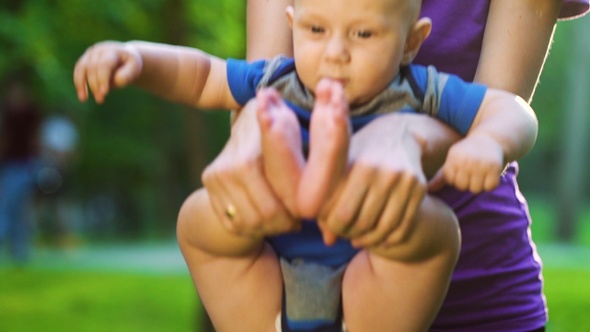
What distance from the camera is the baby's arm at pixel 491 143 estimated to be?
1.38 metres

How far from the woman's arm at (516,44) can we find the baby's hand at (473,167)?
43 centimetres

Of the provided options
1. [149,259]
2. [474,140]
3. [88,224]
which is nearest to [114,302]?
[149,259]

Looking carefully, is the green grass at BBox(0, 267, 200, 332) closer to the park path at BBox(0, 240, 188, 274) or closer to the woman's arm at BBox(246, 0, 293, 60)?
the park path at BBox(0, 240, 188, 274)

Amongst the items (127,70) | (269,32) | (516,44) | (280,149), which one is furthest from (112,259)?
(280,149)

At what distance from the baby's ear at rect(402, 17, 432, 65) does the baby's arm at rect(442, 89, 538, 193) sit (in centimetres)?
15

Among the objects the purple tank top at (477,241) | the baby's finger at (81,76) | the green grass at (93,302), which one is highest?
the baby's finger at (81,76)

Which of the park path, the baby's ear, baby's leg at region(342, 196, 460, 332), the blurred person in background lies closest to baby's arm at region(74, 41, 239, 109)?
the baby's ear

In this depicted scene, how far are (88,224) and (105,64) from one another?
20.6 meters

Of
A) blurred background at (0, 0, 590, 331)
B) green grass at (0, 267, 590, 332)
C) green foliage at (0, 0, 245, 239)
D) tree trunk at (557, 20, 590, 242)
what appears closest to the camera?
blurred background at (0, 0, 590, 331)

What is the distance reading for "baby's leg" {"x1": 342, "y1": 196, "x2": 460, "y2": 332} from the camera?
4.55 feet

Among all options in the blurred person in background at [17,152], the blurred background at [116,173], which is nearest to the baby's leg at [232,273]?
the blurred background at [116,173]

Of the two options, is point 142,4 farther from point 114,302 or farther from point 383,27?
point 383,27

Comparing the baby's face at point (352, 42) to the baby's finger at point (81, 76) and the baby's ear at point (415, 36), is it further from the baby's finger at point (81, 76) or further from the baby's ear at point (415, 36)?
the baby's finger at point (81, 76)

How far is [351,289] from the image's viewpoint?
Answer: 150cm
